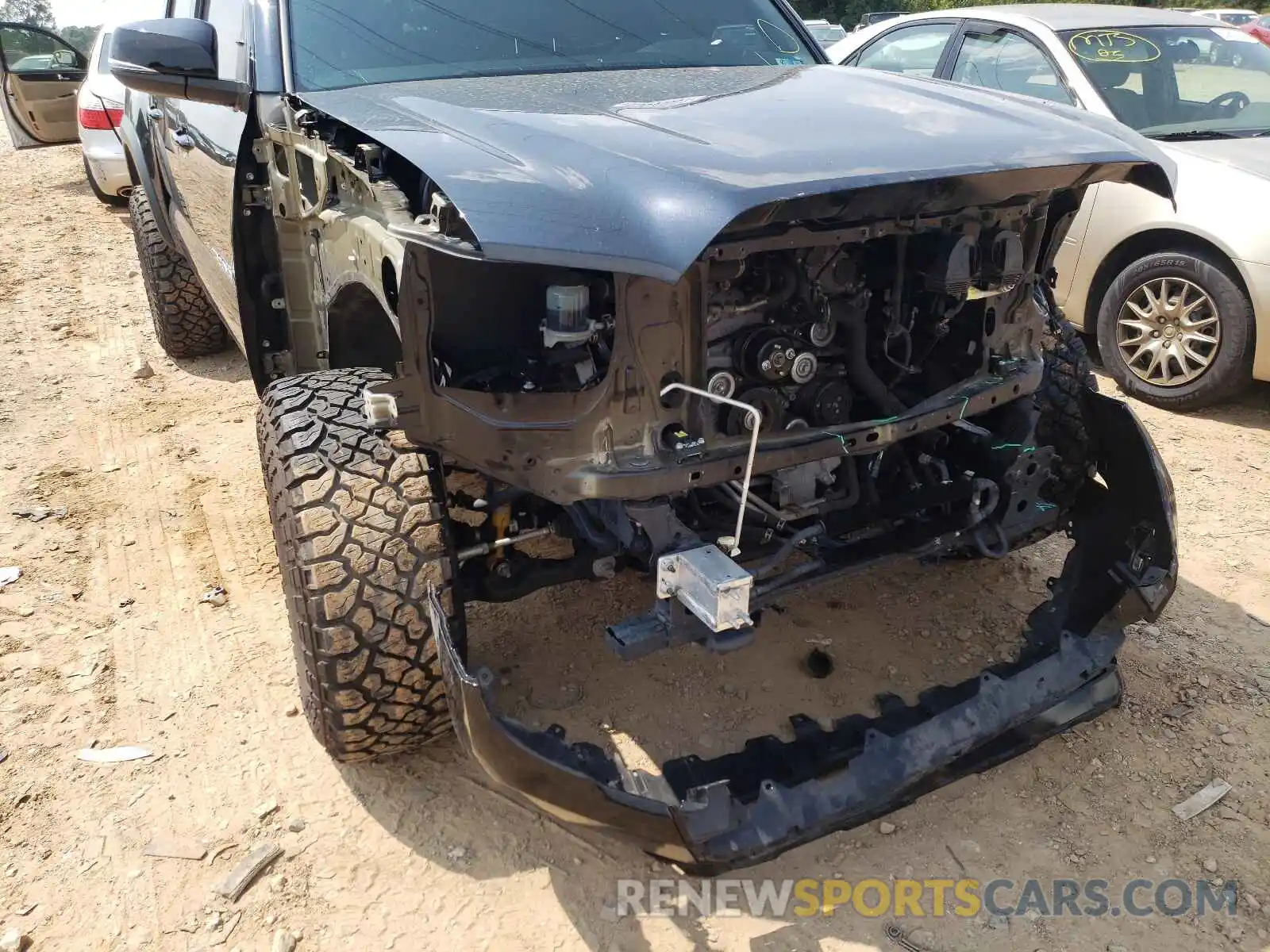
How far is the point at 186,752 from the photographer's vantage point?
2717mm

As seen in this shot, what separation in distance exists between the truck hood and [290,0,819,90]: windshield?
135 millimetres

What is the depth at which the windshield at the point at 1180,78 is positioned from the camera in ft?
16.9

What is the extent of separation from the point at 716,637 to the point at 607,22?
2.16m

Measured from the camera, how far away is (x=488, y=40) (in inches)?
119

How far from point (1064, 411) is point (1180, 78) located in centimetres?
352

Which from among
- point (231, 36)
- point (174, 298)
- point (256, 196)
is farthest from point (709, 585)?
point (174, 298)

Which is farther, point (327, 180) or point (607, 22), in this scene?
point (607, 22)

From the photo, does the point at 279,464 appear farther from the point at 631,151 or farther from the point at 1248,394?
the point at 1248,394

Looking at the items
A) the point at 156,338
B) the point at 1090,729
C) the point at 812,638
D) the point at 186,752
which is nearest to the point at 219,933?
the point at 186,752

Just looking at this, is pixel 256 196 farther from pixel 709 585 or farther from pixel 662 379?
pixel 709 585

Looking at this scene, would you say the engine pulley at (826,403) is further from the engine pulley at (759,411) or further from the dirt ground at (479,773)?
the dirt ground at (479,773)

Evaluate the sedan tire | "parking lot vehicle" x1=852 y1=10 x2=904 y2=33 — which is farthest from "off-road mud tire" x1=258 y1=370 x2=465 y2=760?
"parking lot vehicle" x1=852 y1=10 x2=904 y2=33

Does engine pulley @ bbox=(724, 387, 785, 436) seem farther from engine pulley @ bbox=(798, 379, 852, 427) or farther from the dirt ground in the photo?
the dirt ground

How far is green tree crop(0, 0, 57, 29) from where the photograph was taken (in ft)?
31.4
